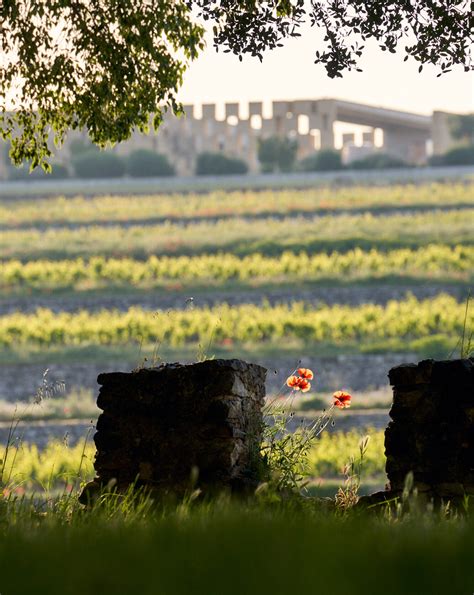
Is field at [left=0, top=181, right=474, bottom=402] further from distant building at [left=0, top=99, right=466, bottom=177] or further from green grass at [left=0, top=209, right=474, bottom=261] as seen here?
distant building at [left=0, top=99, right=466, bottom=177]

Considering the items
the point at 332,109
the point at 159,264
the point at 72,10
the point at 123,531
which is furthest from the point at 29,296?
the point at 332,109

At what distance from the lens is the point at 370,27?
36.4 ft

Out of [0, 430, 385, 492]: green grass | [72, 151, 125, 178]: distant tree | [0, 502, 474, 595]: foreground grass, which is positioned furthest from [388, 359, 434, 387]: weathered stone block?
[72, 151, 125, 178]: distant tree

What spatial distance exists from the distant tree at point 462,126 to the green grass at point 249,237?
2226 cm

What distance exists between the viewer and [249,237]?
131ft

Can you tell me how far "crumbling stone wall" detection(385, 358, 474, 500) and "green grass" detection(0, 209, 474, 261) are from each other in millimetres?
29628

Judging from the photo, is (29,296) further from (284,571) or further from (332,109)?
(332,109)

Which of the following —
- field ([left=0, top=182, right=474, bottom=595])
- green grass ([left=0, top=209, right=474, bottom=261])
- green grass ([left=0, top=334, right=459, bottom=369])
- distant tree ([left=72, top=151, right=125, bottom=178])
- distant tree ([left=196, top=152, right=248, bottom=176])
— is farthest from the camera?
distant tree ([left=72, top=151, right=125, bottom=178])

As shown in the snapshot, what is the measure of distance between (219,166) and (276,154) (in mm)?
4156

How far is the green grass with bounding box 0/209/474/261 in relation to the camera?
3844cm

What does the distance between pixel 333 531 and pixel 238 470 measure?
13.8ft

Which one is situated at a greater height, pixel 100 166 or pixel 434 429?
pixel 100 166

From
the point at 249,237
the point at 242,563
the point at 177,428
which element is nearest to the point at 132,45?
the point at 177,428

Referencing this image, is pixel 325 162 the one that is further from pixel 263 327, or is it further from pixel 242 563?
pixel 242 563
